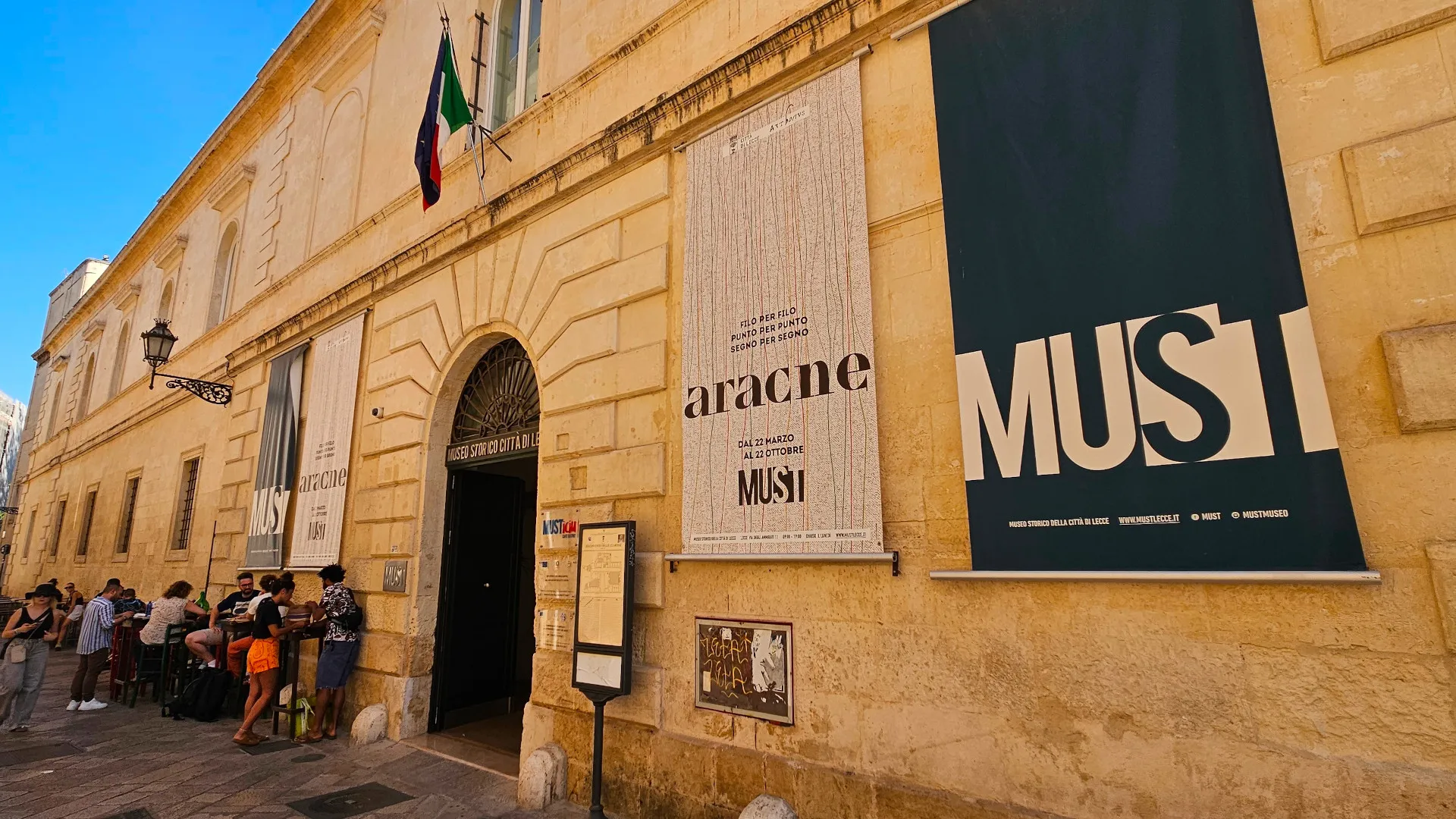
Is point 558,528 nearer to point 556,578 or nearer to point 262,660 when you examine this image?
point 556,578

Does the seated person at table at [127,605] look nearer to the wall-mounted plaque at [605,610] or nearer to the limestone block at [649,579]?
the wall-mounted plaque at [605,610]

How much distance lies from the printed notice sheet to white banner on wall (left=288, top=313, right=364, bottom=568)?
4.88 m

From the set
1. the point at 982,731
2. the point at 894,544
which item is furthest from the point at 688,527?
the point at 982,731

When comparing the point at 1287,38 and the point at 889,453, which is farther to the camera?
the point at 889,453

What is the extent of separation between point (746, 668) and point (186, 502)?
45.1ft

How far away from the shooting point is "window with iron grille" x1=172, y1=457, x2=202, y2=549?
13250 millimetres

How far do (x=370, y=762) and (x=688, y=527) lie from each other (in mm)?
4011

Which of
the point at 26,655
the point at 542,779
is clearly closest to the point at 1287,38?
the point at 542,779

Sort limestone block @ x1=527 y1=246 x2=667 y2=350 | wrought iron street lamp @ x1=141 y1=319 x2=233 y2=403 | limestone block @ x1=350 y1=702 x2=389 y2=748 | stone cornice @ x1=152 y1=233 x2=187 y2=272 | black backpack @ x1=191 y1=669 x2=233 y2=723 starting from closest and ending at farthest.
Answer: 1. limestone block @ x1=527 y1=246 x2=667 y2=350
2. limestone block @ x1=350 y1=702 x2=389 y2=748
3. black backpack @ x1=191 y1=669 x2=233 y2=723
4. wrought iron street lamp @ x1=141 y1=319 x2=233 y2=403
5. stone cornice @ x1=152 y1=233 x2=187 y2=272

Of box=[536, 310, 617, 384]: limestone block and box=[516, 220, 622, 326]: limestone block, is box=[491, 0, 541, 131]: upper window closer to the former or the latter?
box=[516, 220, 622, 326]: limestone block

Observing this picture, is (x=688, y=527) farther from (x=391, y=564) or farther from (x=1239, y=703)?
(x=391, y=564)

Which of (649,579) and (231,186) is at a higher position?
(231,186)

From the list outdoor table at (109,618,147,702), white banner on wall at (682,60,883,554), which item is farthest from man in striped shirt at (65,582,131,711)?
white banner on wall at (682,60,883,554)

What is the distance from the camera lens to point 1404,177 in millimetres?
2949
